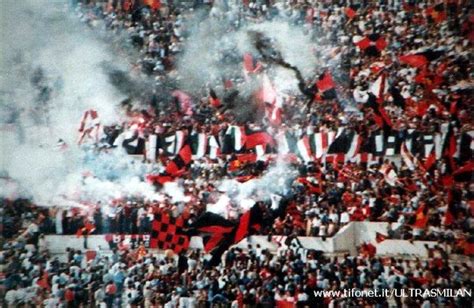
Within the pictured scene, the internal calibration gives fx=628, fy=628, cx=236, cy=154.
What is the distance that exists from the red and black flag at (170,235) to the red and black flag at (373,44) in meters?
2.03

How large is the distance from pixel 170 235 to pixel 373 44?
2.26 meters

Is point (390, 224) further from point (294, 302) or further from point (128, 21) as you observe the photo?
point (128, 21)

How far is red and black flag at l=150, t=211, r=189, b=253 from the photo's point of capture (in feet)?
16.8

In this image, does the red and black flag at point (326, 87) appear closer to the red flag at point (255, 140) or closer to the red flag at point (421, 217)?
the red flag at point (255, 140)

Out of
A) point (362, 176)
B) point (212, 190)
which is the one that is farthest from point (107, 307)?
point (362, 176)

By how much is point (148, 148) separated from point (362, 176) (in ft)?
5.79

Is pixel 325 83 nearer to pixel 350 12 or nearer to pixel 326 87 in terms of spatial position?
pixel 326 87

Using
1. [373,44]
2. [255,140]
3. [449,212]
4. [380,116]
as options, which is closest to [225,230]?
[255,140]

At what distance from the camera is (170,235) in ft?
16.8

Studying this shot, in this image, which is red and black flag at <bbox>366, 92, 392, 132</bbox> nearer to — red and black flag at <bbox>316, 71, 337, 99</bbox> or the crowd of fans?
the crowd of fans

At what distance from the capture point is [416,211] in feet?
16.1

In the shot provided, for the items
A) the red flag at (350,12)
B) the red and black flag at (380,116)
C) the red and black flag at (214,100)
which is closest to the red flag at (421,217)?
the red and black flag at (380,116)

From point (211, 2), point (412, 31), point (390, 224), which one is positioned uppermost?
point (211, 2)

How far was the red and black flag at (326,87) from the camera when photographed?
5.09m
